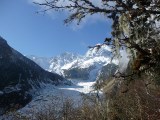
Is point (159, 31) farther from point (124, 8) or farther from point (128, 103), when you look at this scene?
point (128, 103)

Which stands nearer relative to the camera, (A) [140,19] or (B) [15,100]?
(A) [140,19]

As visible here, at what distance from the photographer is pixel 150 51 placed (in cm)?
902

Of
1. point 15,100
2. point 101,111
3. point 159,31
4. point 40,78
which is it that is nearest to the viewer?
point 159,31

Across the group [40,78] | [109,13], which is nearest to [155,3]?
[109,13]

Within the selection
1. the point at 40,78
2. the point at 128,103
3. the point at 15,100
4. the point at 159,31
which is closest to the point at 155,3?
the point at 159,31

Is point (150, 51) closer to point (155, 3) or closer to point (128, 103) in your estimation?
point (155, 3)

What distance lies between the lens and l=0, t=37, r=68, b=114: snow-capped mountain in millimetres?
83500

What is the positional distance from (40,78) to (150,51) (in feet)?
375

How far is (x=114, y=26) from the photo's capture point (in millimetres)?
10367

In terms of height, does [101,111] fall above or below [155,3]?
below

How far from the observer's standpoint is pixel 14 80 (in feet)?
316

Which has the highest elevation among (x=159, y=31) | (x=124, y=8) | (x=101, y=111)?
(x=124, y=8)

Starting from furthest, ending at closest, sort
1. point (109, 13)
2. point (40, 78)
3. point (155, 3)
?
point (40, 78), point (109, 13), point (155, 3)

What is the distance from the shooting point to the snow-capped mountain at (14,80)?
83.5 metres
